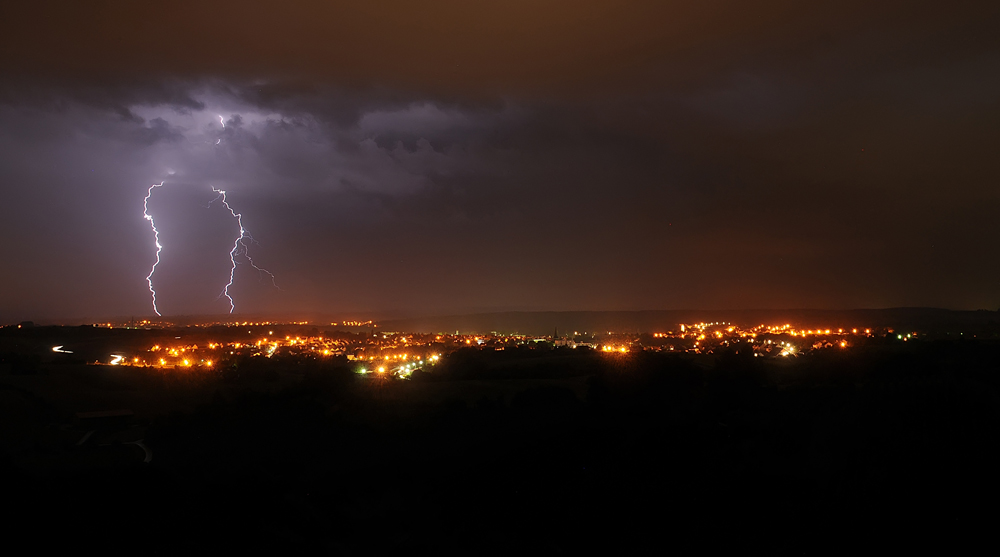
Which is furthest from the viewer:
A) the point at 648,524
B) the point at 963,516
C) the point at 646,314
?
the point at 646,314

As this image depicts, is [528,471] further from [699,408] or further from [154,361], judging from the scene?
[154,361]

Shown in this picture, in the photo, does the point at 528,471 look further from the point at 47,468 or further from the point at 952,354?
the point at 952,354

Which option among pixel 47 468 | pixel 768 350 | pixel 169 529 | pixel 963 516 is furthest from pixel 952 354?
pixel 47 468

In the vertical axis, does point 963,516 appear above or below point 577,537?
above

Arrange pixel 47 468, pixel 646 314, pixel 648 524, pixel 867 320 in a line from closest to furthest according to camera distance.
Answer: pixel 648 524 → pixel 47 468 → pixel 867 320 → pixel 646 314

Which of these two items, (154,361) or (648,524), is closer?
(648,524)

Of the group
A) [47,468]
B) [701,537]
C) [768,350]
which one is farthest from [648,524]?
[768,350]
